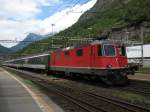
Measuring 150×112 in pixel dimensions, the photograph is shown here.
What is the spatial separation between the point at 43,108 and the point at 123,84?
12218 mm

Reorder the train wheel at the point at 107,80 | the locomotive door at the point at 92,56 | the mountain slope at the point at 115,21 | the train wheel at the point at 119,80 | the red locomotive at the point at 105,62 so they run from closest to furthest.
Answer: the train wheel at the point at 119,80 < the red locomotive at the point at 105,62 < the train wheel at the point at 107,80 < the locomotive door at the point at 92,56 < the mountain slope at the point at 115,21

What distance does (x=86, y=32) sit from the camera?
124062mm

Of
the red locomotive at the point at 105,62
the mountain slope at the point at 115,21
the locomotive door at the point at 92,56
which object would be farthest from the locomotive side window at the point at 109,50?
the mountain slope at the point at 115,21

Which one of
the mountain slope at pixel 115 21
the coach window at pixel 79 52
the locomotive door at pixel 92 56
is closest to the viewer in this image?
the locomotive door at pixel 92 56

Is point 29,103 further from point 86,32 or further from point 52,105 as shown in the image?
point 86,32

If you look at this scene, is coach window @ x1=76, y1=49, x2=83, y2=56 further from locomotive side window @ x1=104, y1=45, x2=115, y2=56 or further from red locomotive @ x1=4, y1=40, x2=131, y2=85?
locomotive side window @ x1=104, y1=45, x2=115, y2=56

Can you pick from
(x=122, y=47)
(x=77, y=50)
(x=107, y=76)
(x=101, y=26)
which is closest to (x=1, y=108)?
(x=107, y=76)

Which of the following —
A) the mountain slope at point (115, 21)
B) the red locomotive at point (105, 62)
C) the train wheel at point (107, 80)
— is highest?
the mountain slope at point (115, 21)

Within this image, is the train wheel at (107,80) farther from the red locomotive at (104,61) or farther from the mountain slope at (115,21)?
the mountain slope at (115,21)

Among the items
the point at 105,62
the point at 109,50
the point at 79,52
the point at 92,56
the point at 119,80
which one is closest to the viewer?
the point at 119,80

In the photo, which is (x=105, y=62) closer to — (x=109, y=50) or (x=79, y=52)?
(x=109, y=50)

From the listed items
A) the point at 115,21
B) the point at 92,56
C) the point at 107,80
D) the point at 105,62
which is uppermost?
the point at 115,21

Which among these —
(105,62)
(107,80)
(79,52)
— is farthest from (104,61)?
(79,52)

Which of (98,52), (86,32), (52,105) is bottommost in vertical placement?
(52,105)
